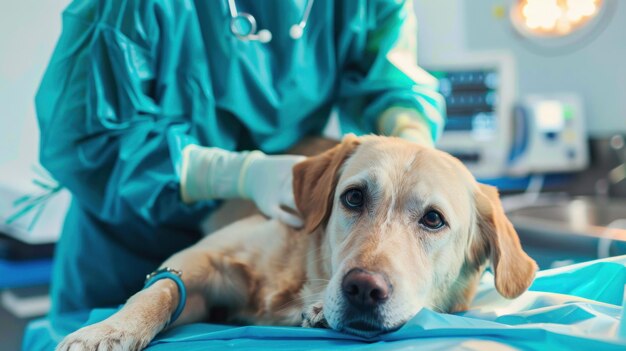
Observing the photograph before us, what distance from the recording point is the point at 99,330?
0.79m

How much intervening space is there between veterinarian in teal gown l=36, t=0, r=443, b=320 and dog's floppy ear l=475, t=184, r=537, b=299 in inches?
12.9

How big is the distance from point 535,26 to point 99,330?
3.02 meters

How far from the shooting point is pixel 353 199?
36.5 inches

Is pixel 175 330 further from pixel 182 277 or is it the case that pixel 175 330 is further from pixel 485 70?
pixel 485 70

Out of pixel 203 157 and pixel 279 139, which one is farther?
pixel 279 139

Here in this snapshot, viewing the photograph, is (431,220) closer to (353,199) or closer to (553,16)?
(353,199)

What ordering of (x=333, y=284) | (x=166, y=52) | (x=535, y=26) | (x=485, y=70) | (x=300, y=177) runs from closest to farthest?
(x=333, y=284) < (x=300, y=177) < (x=166, y=52) < (x=485, y=70) < (x=535, y=26)

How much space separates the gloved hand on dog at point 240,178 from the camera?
109 cm

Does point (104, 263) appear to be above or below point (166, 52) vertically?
below

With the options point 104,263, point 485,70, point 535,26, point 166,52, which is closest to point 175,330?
point 104,263

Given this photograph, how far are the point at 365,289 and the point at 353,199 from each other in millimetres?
222

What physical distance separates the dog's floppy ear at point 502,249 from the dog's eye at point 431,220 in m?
0.08

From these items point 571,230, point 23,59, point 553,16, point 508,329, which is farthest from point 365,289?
point 553,16

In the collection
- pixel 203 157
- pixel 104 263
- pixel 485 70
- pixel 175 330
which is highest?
pixel 203 157
